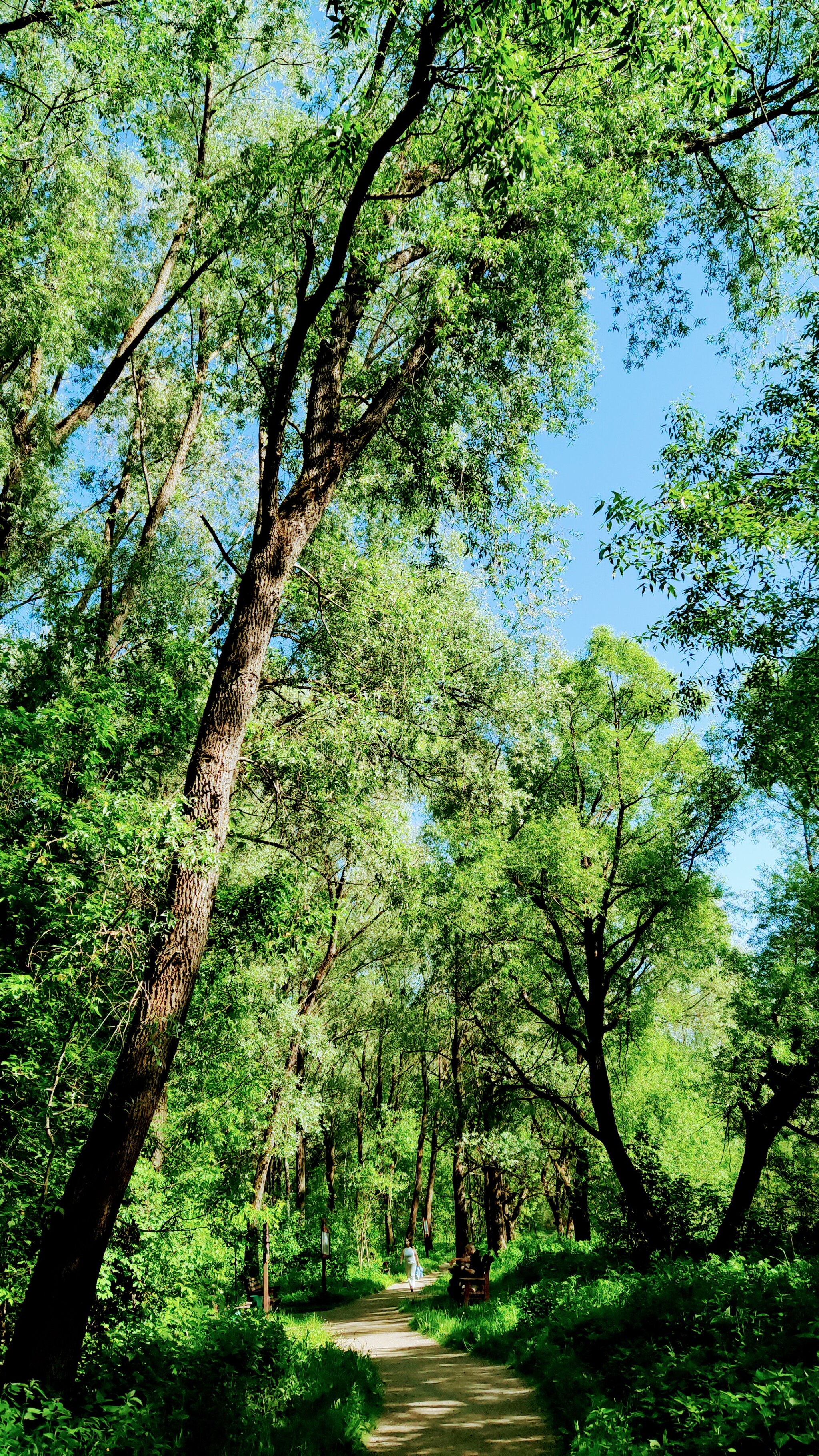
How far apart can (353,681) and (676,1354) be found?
22.4 ft

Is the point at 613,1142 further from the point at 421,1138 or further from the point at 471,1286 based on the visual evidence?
the point at 421,1138

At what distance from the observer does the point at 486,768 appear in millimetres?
11375

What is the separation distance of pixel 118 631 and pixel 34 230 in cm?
516

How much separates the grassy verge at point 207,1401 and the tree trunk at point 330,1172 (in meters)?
22.0

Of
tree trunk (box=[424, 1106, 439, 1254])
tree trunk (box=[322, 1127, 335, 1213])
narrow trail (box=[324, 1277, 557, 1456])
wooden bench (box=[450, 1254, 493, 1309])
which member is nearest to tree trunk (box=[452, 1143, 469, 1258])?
wooden bench (box=[450, 1254, 493, 1309])

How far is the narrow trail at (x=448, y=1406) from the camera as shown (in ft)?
19.3

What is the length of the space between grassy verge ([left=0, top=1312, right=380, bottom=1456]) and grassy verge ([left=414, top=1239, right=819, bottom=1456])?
1.96 m

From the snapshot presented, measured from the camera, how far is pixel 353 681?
812cm

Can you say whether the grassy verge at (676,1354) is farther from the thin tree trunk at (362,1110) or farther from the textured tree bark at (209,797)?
the thin tree trunk at (362,1110)

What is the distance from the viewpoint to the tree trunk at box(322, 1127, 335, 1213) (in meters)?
28.8

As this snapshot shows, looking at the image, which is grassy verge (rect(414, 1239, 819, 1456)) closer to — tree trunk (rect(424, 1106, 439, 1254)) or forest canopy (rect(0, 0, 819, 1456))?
forest canopy (rect(0, 0, 819, 1456))

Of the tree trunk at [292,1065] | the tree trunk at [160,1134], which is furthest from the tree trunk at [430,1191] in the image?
the tree trunk at [160,1134]

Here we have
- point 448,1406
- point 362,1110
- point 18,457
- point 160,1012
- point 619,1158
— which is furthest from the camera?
point 362,1110

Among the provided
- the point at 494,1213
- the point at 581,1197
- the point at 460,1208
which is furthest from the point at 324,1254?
the point at 581,1197
